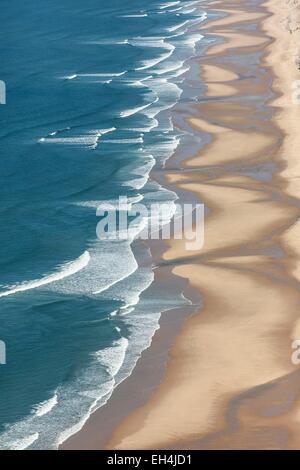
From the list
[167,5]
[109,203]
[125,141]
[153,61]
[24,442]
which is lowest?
[24,442]

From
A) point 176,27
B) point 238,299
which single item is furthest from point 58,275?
point 176,27

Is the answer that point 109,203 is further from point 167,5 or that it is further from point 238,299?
point 167,5

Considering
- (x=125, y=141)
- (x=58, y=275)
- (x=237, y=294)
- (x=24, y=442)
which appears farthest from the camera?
(x=125, y=141)

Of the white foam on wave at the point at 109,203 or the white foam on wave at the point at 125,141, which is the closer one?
the white foam on wave at the point at 109,203

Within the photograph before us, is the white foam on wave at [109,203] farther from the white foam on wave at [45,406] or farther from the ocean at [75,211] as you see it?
the white foam on wave at [45,406]

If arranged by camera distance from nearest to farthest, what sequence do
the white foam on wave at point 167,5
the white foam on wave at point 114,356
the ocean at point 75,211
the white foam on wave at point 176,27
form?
the ocean at point 75,211 → the white foam on wave at point 114,356 → the white foam on wave at point 176,27 → the white foam on wave at point 167,5

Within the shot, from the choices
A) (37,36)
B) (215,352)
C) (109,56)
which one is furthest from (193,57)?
(215,352)

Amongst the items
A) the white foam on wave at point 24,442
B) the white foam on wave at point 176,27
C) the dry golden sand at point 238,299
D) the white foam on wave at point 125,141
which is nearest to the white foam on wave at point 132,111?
the dry golden sand at point 238,299

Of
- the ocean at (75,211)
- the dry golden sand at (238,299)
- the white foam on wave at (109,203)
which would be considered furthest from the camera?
the white foam on wave at (109,203)
